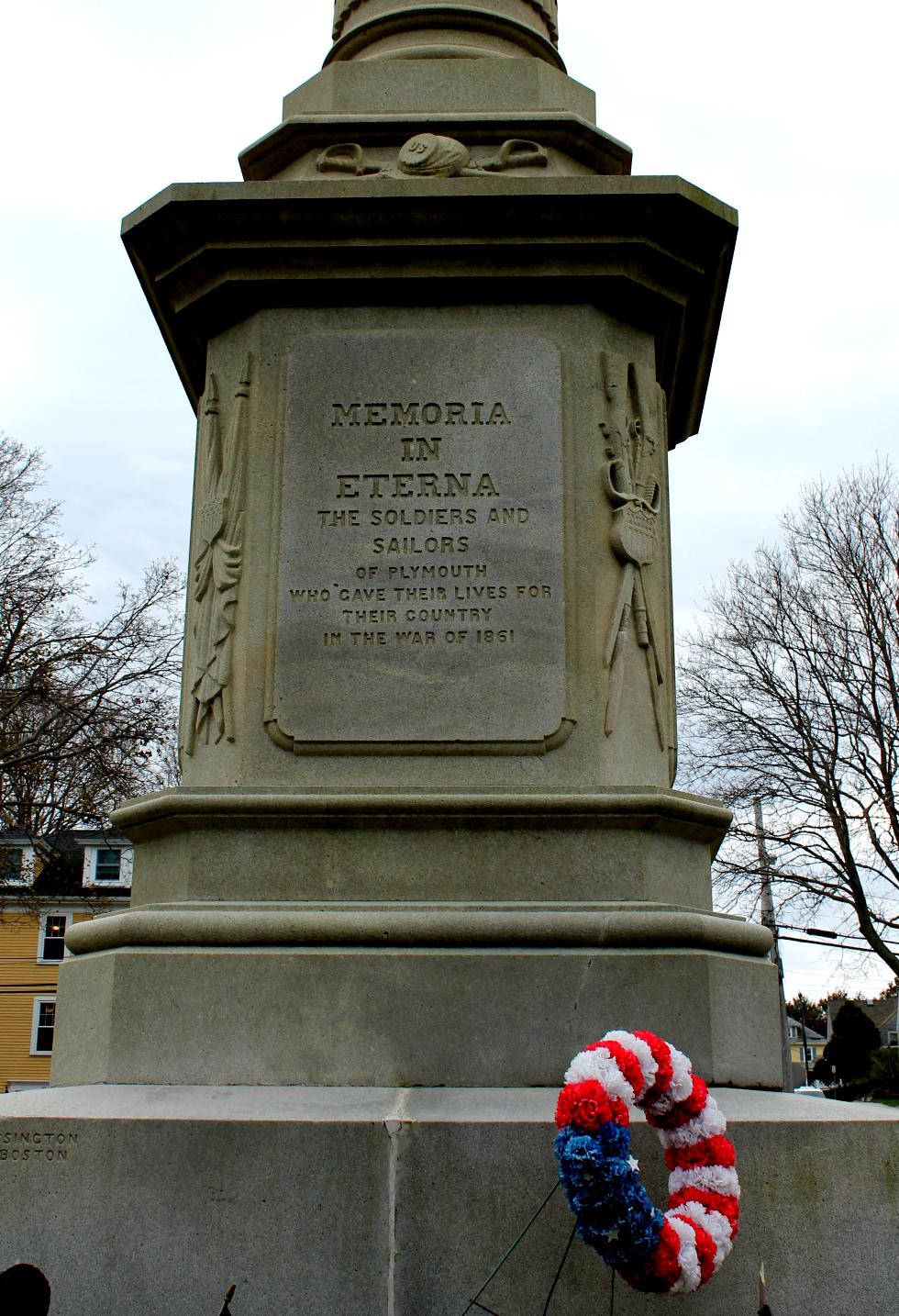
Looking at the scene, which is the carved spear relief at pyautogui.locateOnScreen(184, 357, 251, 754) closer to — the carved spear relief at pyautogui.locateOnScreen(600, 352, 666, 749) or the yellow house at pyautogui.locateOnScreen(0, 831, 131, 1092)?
the carved spear relief at pyautogui.locateOnScreen(600, 352, 666, 749)

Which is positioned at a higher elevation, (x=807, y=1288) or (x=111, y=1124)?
(x=111, y=1124)

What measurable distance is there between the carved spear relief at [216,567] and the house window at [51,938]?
38.6 metres

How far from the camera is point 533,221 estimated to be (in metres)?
6.79

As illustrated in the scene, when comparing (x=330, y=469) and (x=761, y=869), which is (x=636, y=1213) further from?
(x=761, y=869)

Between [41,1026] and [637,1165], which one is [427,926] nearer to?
[637,1165]

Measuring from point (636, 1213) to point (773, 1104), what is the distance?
143cm

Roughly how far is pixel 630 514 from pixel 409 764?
158 centimetres

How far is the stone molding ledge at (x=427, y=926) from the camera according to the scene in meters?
5.69

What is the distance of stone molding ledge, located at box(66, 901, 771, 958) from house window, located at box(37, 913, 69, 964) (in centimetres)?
3923

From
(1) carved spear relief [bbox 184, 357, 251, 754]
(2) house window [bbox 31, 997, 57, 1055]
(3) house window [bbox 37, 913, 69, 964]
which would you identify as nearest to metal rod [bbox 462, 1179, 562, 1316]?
(1) carved spear relief [bbox 184, 357, 251, 754]

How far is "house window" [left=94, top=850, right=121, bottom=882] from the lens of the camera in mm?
46125

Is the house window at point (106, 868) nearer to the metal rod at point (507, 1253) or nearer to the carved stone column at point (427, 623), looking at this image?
the carved stone column at point (427, 623)

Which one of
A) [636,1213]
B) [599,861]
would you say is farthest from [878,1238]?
[599,861]

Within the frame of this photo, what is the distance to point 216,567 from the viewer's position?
21.9ft
